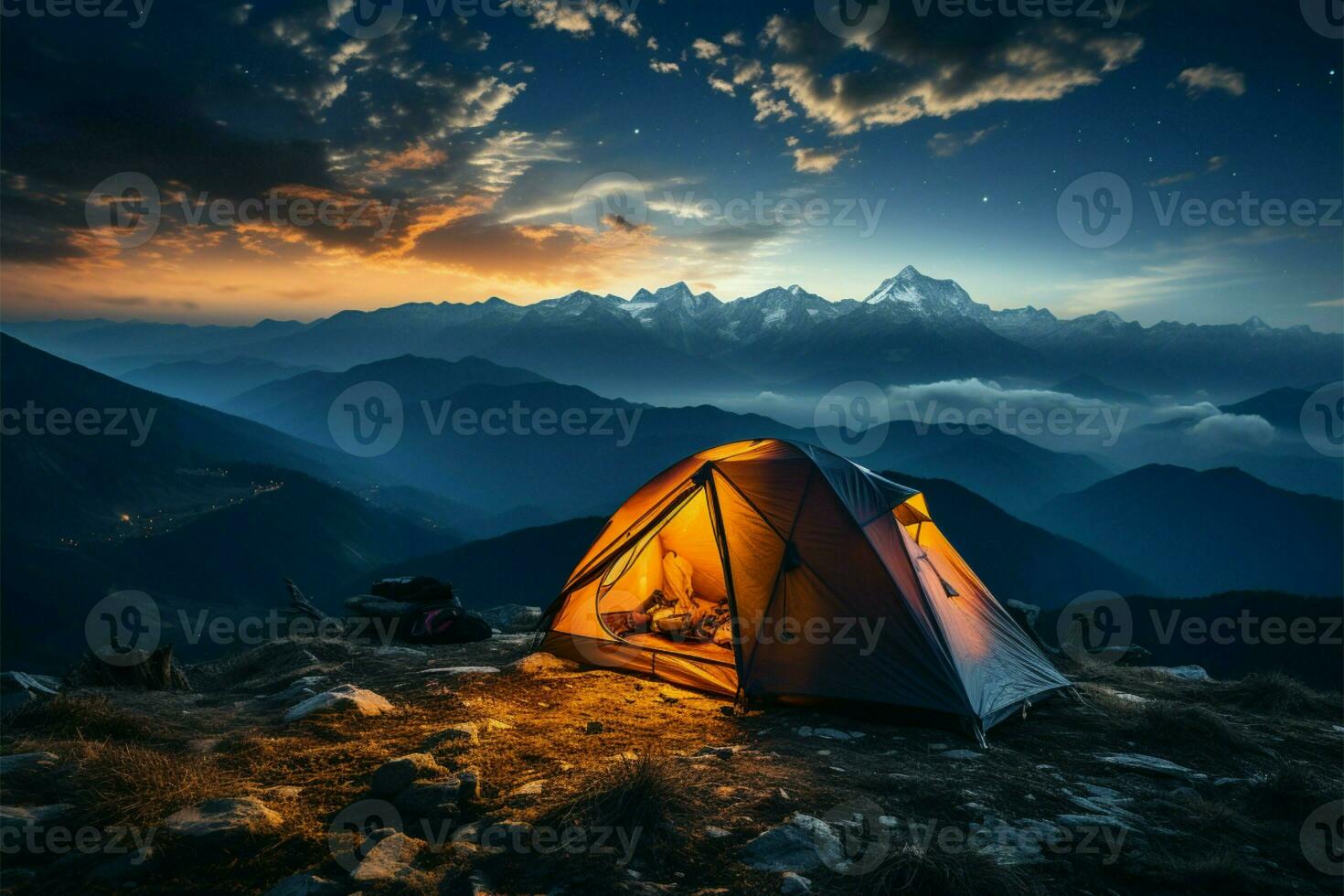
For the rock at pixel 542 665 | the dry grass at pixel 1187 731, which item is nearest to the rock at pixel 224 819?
the rock at pixel 542 665

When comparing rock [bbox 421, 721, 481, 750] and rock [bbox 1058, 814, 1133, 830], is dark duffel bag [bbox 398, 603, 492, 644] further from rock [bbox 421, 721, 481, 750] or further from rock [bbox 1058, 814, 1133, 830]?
rock [bbox 1058, 814, 1133, 830]

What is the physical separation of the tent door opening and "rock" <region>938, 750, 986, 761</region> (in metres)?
3.29

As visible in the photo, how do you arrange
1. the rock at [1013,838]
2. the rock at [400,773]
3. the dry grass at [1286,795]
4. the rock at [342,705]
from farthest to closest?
the rock at [342,705] → the dry grass at [1286,795] → the rock at [400,773] → the rock at [1013,838]

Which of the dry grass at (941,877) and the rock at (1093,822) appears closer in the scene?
the dry grass at (941,877)

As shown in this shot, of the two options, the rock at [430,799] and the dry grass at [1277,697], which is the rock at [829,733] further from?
the dry grass at [1277,697]

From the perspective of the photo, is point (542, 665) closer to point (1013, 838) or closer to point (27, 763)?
point (27, 763)

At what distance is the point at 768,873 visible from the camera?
4625 millimetres

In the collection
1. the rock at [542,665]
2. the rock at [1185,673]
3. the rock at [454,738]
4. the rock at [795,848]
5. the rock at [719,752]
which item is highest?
the rock at [795,848]

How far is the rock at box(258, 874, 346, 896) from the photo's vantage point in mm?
4059

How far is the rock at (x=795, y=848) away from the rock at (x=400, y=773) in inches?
122

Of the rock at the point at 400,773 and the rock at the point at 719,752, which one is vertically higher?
the rock at the point at 400,773

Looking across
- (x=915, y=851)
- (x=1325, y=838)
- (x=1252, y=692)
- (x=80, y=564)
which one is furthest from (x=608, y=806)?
(x=80, y=564)

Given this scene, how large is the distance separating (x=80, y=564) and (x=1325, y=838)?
718ft

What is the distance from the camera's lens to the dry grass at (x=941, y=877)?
14.0ft
